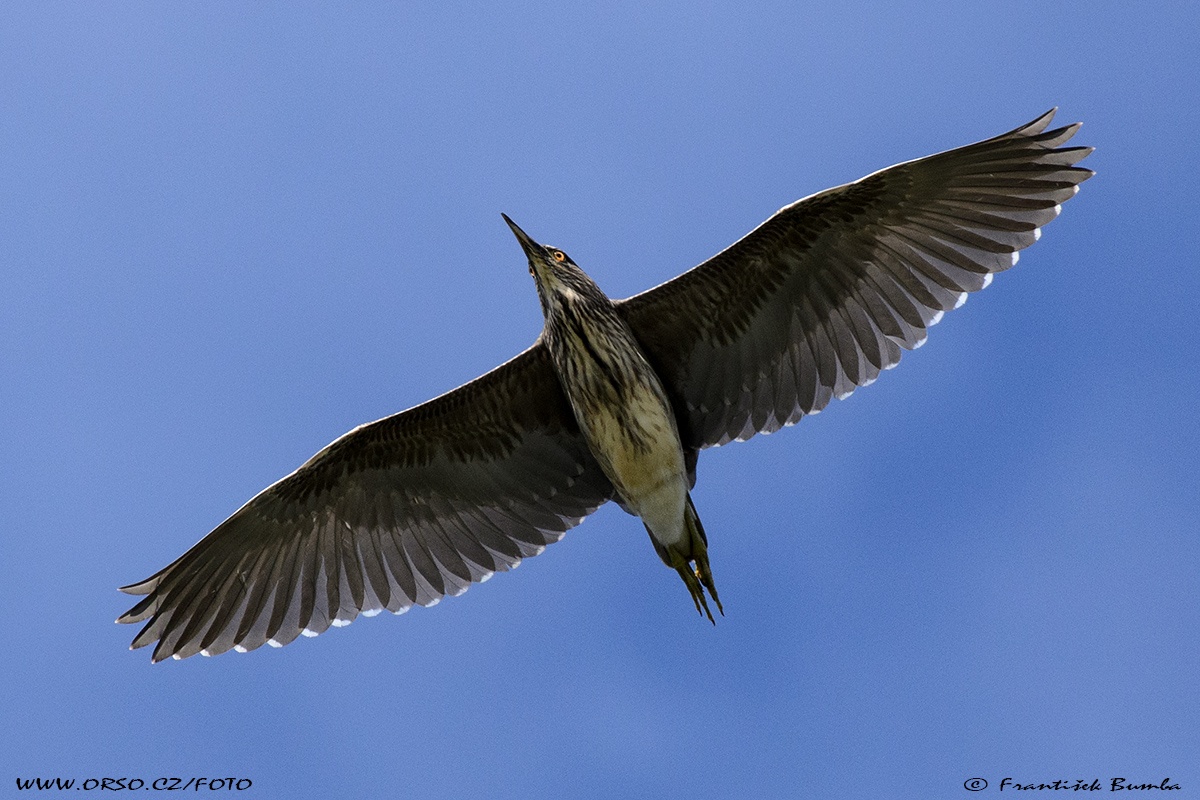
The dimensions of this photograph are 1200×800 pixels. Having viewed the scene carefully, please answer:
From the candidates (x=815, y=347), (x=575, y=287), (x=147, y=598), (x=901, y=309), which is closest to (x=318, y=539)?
(x=147, y=598)

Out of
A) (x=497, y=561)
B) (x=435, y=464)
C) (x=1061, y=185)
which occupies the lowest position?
(x=497, y=561)

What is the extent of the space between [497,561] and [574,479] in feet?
3.38

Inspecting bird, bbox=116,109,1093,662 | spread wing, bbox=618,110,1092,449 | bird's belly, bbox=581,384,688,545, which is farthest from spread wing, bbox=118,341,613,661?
spread wing, bbox=618,110,1092,449

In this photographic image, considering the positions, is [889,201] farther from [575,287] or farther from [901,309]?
[575,287]

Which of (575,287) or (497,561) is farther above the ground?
(575,287)

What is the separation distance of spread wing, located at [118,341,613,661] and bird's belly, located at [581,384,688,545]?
67 cm

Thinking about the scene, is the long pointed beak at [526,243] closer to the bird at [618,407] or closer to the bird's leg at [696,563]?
the bird at [618,407]

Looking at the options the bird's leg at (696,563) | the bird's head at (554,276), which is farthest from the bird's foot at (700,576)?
the bird's head at (554,276)

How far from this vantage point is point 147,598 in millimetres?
10930

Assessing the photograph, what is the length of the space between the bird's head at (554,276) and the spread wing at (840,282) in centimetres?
39

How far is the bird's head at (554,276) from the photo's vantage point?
33.7 ft

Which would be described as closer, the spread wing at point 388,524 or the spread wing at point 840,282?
the spread wing at point 840,282

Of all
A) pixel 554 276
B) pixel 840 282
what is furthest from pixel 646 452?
pixel 840 282

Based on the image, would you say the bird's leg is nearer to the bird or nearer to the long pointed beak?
the bird
